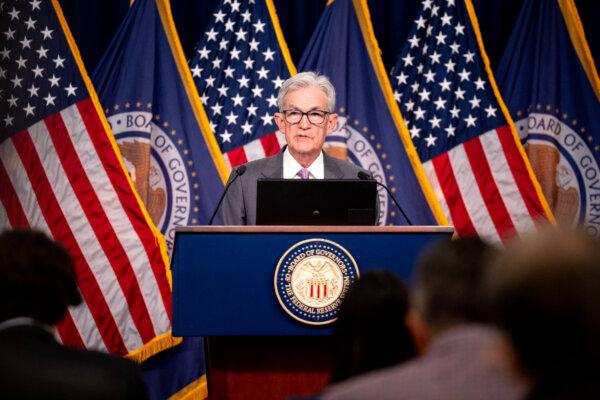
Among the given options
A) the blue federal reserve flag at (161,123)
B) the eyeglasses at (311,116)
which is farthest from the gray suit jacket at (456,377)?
Result: the blue federal reserve flag at (161,123)

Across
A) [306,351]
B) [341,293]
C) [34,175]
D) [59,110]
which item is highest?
[59,110]

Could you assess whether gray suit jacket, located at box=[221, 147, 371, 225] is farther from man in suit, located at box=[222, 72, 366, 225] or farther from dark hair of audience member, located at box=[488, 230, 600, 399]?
dark hair of audience member, located at box=[488, 230, 600, 399]

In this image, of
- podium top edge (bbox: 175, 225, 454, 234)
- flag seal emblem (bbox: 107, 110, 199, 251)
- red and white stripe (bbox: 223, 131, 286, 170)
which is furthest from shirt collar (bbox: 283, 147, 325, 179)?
flag seal emblem (bbox: 107, 110, 199, 251)

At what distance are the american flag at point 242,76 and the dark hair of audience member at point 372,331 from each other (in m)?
3.88

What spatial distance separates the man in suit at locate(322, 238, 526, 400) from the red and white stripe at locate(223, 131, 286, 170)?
165 inches

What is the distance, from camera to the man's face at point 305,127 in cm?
411

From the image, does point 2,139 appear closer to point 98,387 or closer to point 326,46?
point 326,46

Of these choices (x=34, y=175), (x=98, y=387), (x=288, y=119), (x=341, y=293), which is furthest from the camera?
(x=34, y=175)

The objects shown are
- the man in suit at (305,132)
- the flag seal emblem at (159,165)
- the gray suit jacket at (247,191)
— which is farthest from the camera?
the flag seal emblem at (159,165)

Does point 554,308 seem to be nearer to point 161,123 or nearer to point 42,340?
point 42,340

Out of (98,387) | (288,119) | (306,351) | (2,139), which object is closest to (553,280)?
(98,387)

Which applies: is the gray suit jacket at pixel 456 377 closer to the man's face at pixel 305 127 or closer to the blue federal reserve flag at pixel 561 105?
the man's face at pixel 305 127

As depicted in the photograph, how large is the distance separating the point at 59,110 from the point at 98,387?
393 centimetres

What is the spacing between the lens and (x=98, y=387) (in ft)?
5.39
